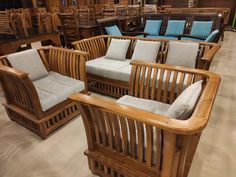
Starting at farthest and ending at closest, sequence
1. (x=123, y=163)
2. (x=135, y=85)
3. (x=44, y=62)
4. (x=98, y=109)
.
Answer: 1. (x=44, y=62)
2. (x=135, y=85)
3. (x=123, y=163)
4. (x=98, y=109)

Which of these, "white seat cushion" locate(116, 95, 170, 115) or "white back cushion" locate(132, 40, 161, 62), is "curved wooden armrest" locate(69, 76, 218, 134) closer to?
"white seat cushion" locate(116, 95, 170, 115)

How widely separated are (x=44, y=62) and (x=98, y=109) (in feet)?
5.83

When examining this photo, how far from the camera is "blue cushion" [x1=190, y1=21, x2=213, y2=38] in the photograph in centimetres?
438

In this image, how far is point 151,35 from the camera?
195 inches

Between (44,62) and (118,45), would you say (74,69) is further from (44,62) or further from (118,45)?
(118,45)

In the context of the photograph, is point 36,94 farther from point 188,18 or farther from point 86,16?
point 188,18

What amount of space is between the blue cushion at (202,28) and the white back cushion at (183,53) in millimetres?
2087

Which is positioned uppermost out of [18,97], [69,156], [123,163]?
[18,97]

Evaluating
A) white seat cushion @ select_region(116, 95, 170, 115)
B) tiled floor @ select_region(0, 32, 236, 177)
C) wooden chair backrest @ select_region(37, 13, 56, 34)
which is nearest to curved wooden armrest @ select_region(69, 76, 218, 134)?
white seat cushion @ select_region(116, 95, 170, 115)

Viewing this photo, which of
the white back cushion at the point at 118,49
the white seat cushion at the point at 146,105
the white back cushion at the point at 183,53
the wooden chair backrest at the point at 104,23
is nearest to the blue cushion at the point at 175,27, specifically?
the wooden chair backrest at the point at 104,23

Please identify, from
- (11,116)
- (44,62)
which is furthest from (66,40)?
(11,116)

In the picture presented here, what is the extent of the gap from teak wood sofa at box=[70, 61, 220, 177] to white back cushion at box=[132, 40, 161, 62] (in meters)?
1.05

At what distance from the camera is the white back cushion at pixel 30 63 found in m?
2.37

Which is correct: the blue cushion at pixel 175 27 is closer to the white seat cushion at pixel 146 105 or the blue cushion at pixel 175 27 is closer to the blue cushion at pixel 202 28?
the blue cushion at pixel 202 28
